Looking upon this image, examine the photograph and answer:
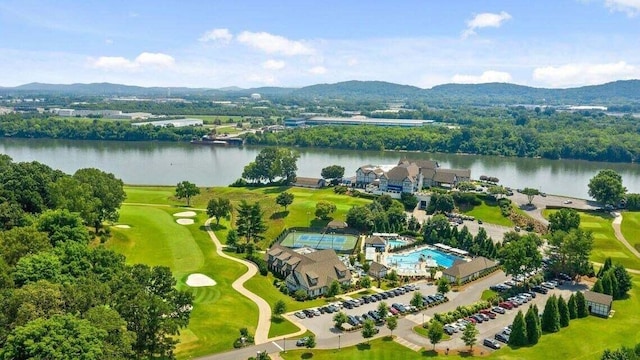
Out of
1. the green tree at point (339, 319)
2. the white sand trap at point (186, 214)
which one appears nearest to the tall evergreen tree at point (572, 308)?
the green tree at point (339, 319)

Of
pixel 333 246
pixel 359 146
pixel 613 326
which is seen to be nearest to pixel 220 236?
pixel 333 246

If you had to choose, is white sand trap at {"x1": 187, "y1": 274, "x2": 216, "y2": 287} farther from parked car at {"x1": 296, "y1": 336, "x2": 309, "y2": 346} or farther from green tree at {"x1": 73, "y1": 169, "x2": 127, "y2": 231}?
green tree at {"x1": 73, "y1": 169, "x2": 127, "y2": 231}

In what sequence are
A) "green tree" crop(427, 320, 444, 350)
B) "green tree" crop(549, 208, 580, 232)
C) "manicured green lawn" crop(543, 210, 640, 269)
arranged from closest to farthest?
"green tree" crop(427, 320, 444, 350) → "manicured green lawn" crop(543, 210, 640, 269) → "green tree" crop(549, 208, 580, 232)

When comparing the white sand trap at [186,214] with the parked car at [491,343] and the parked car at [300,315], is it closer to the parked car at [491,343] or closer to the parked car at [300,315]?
the parked car at [300,315]

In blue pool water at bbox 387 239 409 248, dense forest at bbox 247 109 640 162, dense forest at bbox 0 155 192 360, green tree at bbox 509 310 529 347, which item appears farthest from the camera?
dense forest at bbox 247 109 640 162

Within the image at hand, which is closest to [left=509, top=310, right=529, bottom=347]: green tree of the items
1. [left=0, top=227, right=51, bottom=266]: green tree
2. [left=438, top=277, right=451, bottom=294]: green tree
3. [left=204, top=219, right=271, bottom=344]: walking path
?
→ [left=438, top=277, right=451, bottom=294]: green tree

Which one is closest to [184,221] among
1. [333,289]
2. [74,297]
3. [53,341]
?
[333,289]

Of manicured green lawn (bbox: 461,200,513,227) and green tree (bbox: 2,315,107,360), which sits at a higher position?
green tree (bbox: 2,315,107,360)

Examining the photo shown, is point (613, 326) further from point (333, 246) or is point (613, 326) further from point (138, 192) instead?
point (138, 192)
